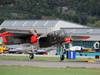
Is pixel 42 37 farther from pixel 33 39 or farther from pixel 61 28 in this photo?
pixel 61 28

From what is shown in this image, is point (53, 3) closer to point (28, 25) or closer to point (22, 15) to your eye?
point (22, 15)

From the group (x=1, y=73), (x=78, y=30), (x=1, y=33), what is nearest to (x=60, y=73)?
(x=1, y=73)

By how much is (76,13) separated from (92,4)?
923 centimetres

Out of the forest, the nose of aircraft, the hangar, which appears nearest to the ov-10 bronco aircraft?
the nose of aircraft

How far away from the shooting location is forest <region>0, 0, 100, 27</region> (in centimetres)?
15650

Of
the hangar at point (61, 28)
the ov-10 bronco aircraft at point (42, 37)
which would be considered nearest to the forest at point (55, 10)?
the hangar at point (61, 28)

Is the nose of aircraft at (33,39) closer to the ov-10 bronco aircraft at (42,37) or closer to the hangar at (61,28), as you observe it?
the ov-10 bronco aircraft at (42,37)

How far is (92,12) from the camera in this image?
173750mm

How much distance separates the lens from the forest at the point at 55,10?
156500 mm

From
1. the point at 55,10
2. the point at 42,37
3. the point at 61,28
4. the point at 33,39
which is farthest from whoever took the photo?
the point at 55,10

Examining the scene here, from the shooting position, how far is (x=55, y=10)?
171m

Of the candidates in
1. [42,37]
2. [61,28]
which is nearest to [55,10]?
[61,28]

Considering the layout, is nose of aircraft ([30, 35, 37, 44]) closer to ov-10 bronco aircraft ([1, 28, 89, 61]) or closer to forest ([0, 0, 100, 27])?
ov-10 bronco aircraft ([1, 28, 89, 61])

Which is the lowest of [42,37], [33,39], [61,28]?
[61,28]
